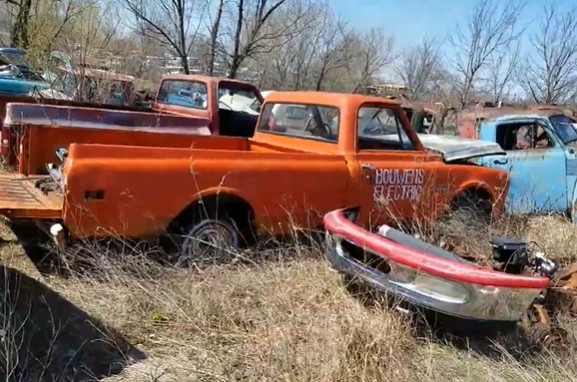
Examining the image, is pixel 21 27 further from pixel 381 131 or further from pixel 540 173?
pixel 540 173

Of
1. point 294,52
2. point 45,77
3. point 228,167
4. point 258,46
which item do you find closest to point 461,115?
point 228,167

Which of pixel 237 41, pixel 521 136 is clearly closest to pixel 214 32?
pixel 237 41

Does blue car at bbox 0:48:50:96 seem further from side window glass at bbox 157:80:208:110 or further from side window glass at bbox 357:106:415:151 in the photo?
side window glass at bbox 357:106:415:151

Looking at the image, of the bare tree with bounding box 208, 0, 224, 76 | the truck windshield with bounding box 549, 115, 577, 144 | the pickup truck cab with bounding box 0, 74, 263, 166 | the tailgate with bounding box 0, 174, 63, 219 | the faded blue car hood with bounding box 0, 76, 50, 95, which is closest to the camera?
the tailgate with bounding box 0, 174, 63, 219

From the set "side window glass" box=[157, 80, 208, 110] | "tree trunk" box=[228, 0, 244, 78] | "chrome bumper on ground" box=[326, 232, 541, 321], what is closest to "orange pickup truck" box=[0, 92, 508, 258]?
"chrome bumper on ground" box=[326, 232, 541, 321]

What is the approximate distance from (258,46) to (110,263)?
14.3m

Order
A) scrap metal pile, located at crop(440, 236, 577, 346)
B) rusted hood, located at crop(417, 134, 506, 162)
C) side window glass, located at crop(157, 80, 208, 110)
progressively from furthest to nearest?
side window glass, located at crop(157, 80, 208, 110) → rusted hood, located at crop(417, 134, 506, 162) → scrap metal pile, located at crop(440, 236, 577, 346)

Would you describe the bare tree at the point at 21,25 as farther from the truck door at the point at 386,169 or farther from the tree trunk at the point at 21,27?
the truck door at the point at 386,169

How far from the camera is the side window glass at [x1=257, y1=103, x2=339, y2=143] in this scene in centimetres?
586

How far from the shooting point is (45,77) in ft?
41.3

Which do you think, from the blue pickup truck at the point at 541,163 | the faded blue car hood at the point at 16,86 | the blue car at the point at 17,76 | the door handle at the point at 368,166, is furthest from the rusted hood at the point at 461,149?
the faded blue car hood at the point at 16,86

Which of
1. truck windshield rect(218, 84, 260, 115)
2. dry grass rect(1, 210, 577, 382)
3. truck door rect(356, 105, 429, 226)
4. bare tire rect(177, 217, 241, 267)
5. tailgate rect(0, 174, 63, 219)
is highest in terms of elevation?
truck windshield rect(218, 84, 260, 115)

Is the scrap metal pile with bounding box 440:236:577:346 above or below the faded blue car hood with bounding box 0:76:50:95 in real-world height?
below

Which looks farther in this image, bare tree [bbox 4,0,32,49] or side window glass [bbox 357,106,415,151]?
bare tree [bbox 4,0,32,49]
